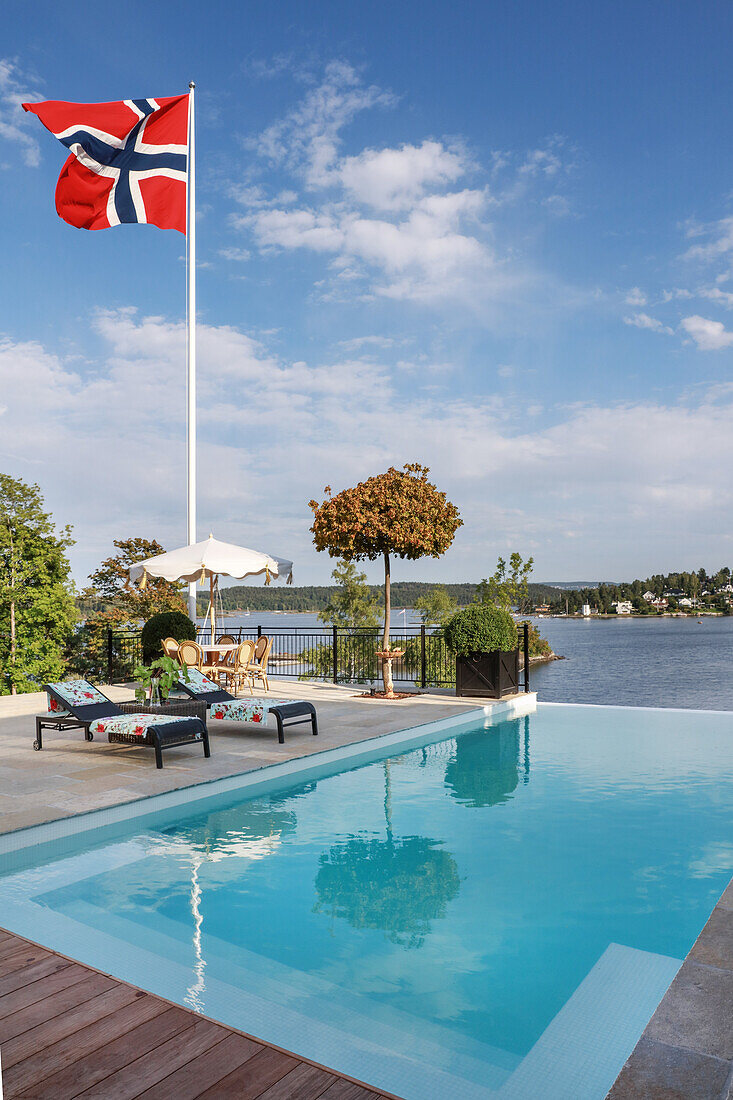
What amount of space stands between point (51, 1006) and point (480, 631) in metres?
9.18

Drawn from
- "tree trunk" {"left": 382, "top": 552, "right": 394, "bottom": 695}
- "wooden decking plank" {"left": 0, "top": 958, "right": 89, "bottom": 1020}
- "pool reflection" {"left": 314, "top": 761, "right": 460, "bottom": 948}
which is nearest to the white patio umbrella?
"tree trunk" {"left": 382, "top": 552, "right": 394, "bottom": 695}

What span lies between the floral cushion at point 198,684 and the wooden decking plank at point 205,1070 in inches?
251

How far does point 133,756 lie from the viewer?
7629 mm

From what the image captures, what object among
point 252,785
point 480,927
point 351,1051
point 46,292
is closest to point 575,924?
point 480,927

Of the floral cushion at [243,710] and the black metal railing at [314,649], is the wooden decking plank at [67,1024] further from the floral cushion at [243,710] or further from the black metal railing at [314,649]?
the black metal railing at [314,649]

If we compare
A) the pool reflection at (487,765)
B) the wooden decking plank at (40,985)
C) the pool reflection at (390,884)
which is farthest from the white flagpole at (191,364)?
the wooden decking plank at (40,985)

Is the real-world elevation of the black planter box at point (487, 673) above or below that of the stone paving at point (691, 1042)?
above

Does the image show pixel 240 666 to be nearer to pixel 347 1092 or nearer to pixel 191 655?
pixel 191 655

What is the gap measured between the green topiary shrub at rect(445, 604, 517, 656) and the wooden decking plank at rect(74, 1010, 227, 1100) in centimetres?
916

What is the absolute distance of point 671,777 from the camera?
732 centimetres

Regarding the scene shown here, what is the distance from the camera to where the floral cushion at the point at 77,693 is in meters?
7.75

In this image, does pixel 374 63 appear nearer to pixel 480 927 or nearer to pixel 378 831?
pixel 378 831

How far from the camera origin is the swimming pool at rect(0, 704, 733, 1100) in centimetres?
292

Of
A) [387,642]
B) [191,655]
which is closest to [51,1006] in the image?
[191,655]
